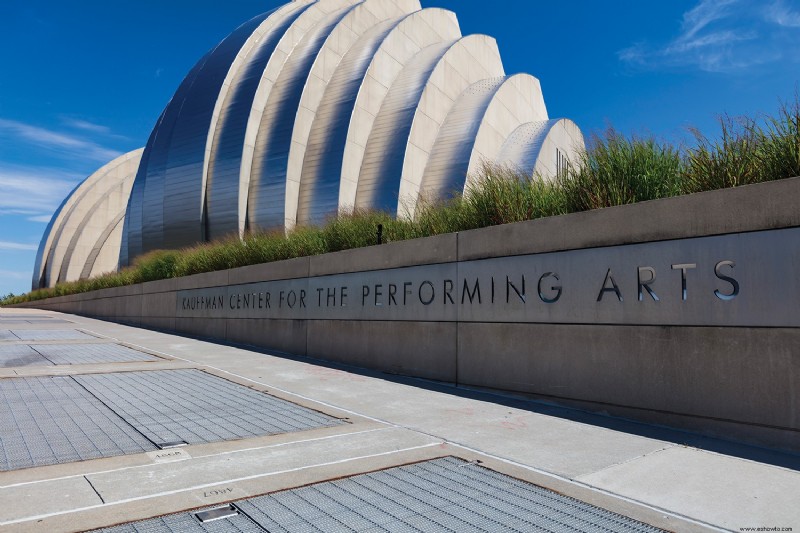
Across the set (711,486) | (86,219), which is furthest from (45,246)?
(711,486)

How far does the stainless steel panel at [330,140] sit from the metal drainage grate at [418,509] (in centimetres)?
1887

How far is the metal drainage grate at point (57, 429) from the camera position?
13.8 feet

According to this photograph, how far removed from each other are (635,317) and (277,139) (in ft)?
71.9

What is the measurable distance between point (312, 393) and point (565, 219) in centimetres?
391

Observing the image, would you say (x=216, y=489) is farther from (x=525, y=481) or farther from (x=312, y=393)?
(x=312, y=393)

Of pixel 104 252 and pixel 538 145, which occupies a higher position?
pixel 538 145

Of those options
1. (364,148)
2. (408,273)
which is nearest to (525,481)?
(408,273)

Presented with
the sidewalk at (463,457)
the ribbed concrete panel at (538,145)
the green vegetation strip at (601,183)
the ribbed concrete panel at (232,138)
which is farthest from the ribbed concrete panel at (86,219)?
the sidewalk at (463,457)

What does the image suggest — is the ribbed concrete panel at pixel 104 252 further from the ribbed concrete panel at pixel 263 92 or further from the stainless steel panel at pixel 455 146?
the stainless steel panel at pixel 455 146

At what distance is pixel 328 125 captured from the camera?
24562 millimetres

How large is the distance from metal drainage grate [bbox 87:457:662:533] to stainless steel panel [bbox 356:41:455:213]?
17.9 metres

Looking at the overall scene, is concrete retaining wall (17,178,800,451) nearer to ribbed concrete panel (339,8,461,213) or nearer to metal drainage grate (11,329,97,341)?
metal drainage grate (11,329,97,341)

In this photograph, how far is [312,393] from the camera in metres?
7.10

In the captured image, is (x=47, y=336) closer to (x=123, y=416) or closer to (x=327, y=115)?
(x=123, y=416)
